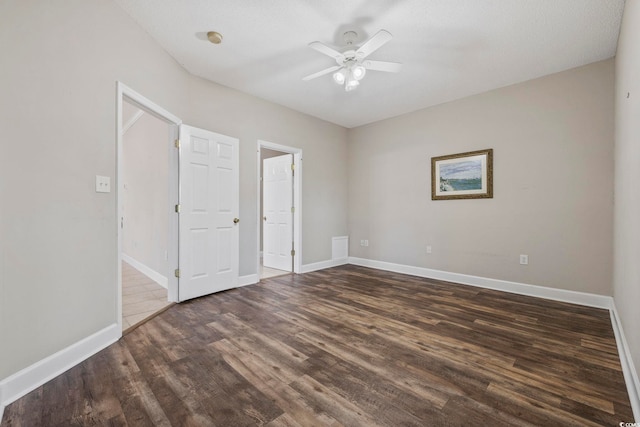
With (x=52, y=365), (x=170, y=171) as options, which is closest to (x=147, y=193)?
(x=170, y=171)

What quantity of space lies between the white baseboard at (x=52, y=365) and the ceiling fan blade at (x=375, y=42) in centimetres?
320

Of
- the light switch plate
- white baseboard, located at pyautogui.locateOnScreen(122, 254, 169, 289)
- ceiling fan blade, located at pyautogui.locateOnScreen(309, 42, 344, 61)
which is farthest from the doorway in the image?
ceiling fan blade, located at pyautogui.locateOnScreen(309, 42, 344, 61)

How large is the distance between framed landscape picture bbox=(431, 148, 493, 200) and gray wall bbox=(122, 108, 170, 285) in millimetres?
3888

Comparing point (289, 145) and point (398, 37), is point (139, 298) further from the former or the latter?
point (398, 37)

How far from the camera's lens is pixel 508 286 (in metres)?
3.67

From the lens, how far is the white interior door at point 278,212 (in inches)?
191

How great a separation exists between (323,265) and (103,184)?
3707 mm

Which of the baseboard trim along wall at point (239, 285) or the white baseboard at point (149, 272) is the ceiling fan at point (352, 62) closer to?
the baseboard trim along wall at point (239, 285)

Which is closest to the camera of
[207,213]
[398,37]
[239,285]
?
[398,37]

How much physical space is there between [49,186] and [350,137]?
4.81 m

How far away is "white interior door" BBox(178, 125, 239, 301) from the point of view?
323cm

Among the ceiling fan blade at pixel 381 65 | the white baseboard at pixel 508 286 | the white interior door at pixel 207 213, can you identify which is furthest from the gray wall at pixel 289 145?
the ceiling fan blade at pixel 381 65

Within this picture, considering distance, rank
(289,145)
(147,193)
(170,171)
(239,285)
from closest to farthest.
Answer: (170,171), (239,285), (147,193), (289,145)

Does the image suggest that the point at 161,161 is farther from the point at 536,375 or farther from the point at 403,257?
the point at 536,375
